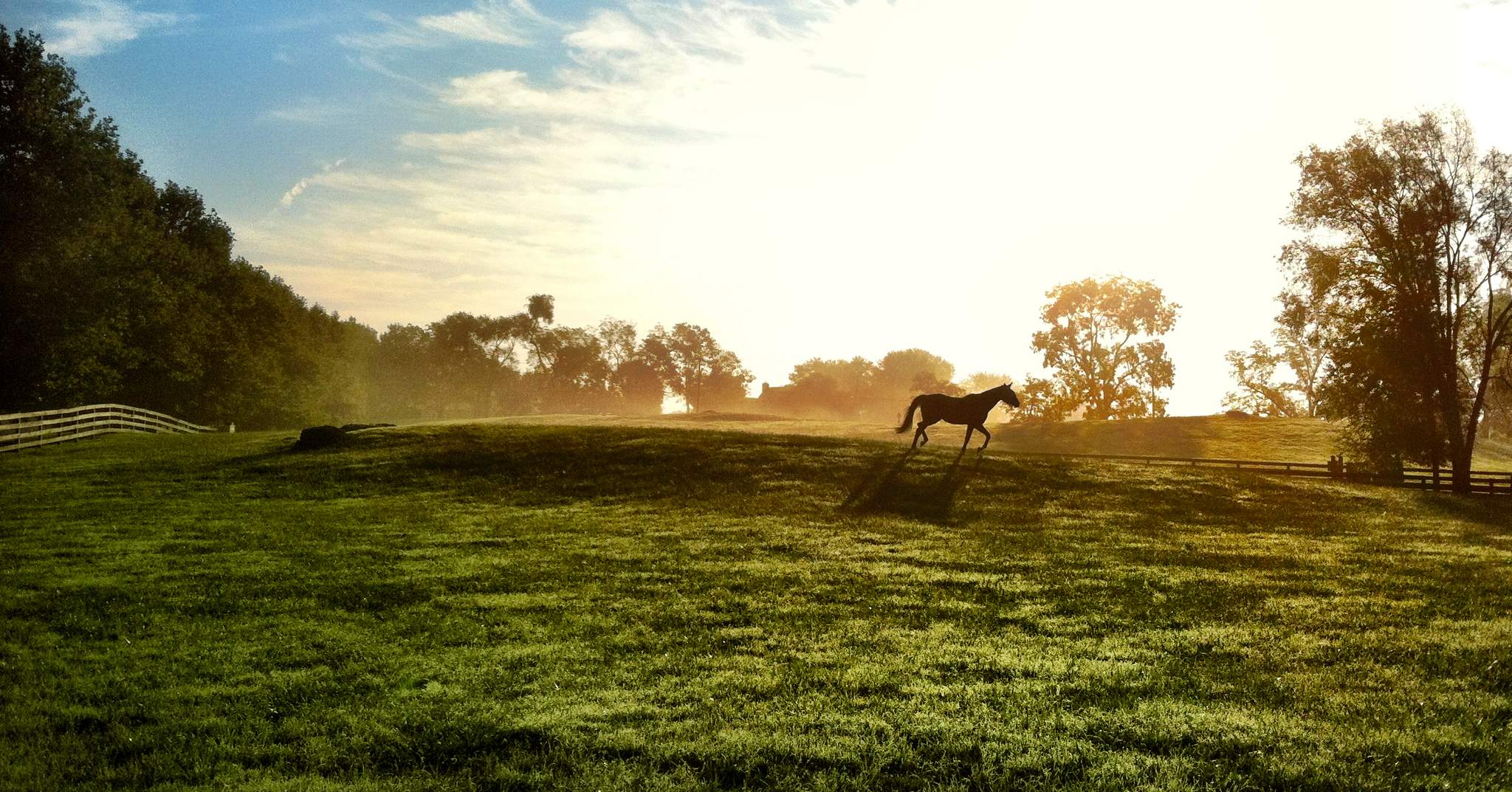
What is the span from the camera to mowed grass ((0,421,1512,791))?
22.5 feet

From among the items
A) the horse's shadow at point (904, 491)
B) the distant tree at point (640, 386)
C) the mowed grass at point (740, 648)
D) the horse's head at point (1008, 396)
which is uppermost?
the distant tree at point (640, 386)

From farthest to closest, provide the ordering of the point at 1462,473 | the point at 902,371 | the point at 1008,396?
1. the point at 902,371
2. the point at 1462,473
3. the point at 1008,396

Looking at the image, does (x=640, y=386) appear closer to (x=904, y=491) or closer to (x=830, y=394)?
(x=830, y=394)

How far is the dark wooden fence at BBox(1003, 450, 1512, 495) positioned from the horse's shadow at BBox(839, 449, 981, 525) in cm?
→ 640

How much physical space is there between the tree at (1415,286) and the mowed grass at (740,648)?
10744 mm

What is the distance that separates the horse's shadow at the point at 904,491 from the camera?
74.3 ft

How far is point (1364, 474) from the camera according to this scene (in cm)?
Answer: 3183

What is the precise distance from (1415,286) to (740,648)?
33920mm

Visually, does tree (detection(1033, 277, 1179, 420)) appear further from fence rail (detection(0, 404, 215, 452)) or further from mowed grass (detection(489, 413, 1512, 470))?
fence rail (detection(0, 404, 215, 452))

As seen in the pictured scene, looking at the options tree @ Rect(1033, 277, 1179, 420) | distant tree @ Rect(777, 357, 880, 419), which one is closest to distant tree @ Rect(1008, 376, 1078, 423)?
tree @ Rect(1033, 277, 1179, 420)

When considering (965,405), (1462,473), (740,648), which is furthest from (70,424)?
(1462,473)

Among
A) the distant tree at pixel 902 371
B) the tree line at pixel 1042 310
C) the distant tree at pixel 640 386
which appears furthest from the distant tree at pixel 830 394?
the tree line at pixel 1042 310

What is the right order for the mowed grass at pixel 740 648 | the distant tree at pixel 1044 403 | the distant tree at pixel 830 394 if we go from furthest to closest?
the distant tree at pixel 830 394 → the distant tree at pixel 1044 403 → the mowed grass at pixel 740 648

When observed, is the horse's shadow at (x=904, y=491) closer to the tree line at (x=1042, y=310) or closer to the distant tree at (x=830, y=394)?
the tree line at (x=1042, y=310)
